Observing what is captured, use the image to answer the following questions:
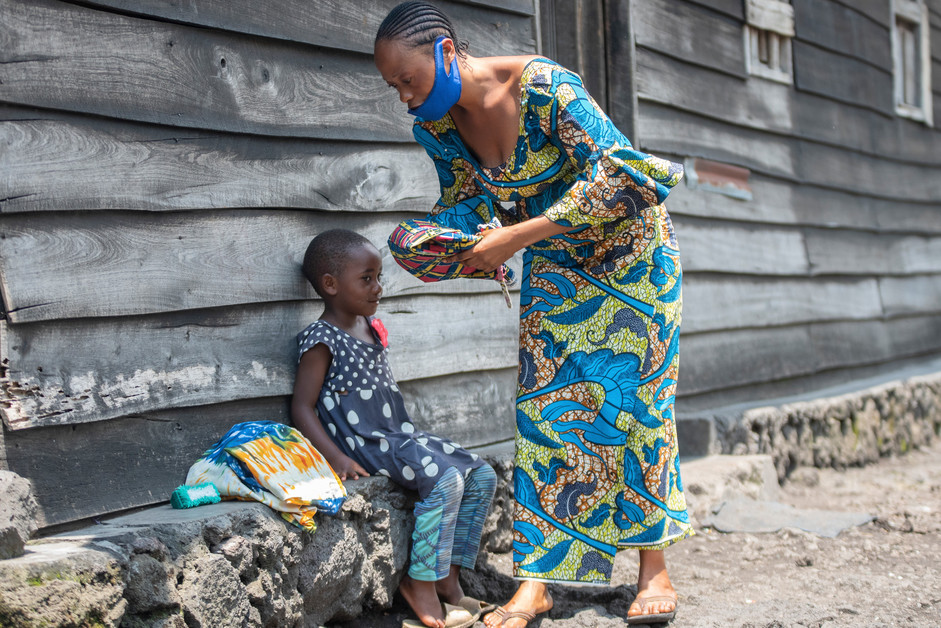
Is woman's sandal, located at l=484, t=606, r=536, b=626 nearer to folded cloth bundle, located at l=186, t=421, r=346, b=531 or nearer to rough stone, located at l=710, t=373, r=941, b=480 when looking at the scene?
folded cloth bundle, located at l=186, t=421, r=346, b=531

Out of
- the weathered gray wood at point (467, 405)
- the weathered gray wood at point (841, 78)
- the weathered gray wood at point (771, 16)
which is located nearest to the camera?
the weathered gray wood at point (467, 405)

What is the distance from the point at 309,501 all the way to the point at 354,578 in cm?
38

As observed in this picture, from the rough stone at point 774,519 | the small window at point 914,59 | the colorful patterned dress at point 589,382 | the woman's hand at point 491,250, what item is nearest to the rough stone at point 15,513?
the woman's hand at point 491,250

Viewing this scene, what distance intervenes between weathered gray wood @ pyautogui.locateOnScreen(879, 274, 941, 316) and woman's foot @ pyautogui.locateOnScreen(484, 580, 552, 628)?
5029 millimetres

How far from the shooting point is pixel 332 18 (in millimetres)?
3203

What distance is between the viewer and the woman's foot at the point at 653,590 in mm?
2873

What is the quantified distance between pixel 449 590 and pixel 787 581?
1.31 meters

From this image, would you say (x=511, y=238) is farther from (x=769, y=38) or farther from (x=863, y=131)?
(x=863, y=131)

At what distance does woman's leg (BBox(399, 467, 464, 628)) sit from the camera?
9.45 ft

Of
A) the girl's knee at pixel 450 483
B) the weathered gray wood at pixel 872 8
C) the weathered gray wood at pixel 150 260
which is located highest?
the weathered gray wood at pixel 872 8

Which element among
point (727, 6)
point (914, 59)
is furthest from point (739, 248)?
point (914, 59)

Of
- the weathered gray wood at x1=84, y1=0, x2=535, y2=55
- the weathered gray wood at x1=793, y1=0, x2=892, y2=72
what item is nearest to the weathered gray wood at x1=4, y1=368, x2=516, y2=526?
the weathered gray wood at x1=84, y1=0, x2=535, y2=55

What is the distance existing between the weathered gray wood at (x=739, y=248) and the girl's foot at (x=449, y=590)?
8.33 ft

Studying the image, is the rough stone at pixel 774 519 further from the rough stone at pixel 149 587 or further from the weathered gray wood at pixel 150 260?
the rough stone at pixel 149 587
